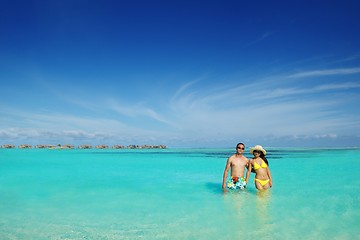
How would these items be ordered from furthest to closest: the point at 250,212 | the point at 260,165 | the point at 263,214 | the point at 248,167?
the point at 248,167 → the point at 260,165 → the point at 250,212 → the point at 263,214

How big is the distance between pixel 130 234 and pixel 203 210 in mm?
2267

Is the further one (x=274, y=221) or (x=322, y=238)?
(x=274, y=221)

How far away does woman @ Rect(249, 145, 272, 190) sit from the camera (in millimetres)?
8469

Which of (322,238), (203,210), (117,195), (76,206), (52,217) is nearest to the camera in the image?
(322,238)

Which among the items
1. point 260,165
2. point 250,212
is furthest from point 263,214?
point 260,165

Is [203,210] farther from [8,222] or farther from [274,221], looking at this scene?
[8,222]

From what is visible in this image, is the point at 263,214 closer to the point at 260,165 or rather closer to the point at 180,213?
the point at 180,213

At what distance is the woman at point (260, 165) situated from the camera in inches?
333

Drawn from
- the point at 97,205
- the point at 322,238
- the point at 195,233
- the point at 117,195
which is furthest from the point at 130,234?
the point at 117,195

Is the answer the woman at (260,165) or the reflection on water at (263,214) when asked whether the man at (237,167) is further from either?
the reflection on water at (263,214)

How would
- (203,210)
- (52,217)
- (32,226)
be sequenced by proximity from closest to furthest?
(32,226)
(52,217)
(203,210)

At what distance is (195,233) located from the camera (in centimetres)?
546

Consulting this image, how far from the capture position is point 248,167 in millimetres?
8664

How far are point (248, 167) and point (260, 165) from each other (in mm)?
357
